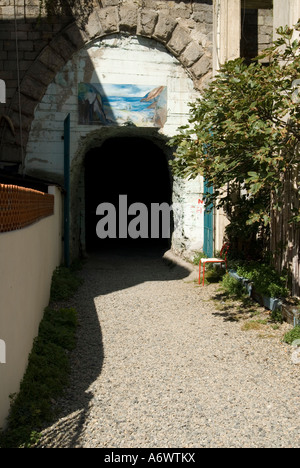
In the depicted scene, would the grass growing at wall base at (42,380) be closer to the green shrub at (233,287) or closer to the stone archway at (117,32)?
the green shrub at (233,287)

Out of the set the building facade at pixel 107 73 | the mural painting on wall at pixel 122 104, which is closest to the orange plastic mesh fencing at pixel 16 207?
the building facade at pixel 107 73

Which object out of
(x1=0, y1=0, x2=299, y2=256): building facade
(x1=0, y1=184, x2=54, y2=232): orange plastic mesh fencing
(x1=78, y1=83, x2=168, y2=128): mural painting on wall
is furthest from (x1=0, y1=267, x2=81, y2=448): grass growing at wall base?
(x1=78, y1=83, x2=168, y2=128): mural painting on wall

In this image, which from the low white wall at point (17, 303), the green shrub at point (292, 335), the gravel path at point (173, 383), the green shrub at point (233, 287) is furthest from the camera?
the green shrub at point (233, 287)

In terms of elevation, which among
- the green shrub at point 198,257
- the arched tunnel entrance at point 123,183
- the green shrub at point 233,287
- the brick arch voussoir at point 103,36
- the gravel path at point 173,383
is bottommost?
the gravel path at point 173,383

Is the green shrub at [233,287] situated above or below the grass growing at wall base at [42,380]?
above

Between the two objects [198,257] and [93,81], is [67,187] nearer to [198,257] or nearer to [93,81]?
[93,81]

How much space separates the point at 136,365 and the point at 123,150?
47.6ft

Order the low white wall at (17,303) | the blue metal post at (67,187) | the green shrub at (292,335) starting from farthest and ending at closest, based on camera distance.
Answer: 1. the blue metal post at (67,187)
2. the green shrub at (292,335)
3. the low white wall at (17,303)

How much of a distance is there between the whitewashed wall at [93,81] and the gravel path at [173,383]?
415 cm

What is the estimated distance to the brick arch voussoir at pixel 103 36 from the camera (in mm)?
10219

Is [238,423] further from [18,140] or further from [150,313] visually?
[18,140]

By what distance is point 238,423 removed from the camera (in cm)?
365
